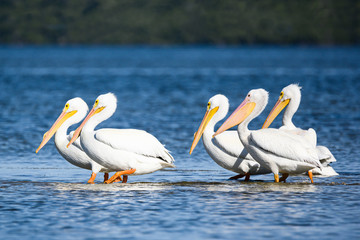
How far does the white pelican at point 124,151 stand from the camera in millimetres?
9258

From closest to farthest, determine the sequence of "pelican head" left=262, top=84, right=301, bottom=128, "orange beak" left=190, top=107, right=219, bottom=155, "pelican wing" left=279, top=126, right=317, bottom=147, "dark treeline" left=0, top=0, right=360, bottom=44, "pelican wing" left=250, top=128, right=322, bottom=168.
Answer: "pelican wing" left=250, top=128, right=322, bottom=168 < "pelican wing" left=279, top=126, right=317, bottom=147 < "orange beak" left=190, top=107, right=219, bottom=155 < "pelican head" left=262, top=84, right=301, bottom=128 < "dark treeline" left=0, top=0, right=360, bottom=44

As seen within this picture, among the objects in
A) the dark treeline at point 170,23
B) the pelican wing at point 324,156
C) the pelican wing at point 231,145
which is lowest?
the pelican wing at point 324,156

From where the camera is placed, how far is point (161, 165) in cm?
952

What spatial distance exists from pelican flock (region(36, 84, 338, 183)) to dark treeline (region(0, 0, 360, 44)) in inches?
6202

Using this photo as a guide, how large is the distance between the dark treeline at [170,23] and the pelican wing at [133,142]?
157781 mm

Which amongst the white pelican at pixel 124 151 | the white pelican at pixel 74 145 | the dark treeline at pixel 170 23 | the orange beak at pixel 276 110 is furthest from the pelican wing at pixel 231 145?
the dark treeline at pixel 170 23

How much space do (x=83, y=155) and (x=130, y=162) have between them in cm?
62

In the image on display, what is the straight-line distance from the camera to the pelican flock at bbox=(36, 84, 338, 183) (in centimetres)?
909

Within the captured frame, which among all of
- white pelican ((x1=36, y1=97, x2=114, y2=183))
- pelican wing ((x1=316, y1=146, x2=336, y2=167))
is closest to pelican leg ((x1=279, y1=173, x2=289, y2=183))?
pelican wing ((x1=316, y1=146, x2=336, y2=167))

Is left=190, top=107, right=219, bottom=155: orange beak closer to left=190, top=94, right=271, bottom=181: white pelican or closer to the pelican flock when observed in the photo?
the pelican flock

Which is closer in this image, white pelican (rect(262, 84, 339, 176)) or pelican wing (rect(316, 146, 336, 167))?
pelican wing (rect(316, 146, 336, 167))

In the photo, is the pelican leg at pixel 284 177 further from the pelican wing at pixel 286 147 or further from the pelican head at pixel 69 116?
the pelican head at pixel 69 116

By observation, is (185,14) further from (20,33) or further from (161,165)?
(161,165)

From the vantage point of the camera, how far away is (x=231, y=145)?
31.4ft
